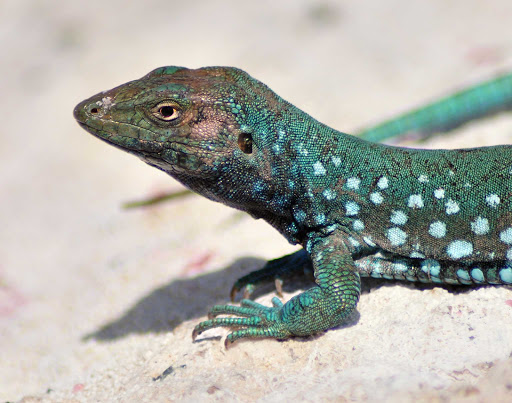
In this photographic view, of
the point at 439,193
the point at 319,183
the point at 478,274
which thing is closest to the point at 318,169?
the point at 319,183

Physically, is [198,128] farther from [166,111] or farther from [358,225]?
[358,225]

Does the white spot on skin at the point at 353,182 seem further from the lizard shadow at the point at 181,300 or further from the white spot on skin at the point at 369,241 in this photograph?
the lizard shadow at the point at 181,300

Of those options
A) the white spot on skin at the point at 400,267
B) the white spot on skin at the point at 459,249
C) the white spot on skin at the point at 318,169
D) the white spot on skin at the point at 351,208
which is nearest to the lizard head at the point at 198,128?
the white spot on skin at the point at 318,169

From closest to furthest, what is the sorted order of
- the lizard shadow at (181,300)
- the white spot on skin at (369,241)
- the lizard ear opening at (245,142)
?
the lizard ear opening at (245,142)
the white spot on skin at (369,241)
the lizard shadow at (181,300)

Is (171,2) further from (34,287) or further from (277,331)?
(277,331)

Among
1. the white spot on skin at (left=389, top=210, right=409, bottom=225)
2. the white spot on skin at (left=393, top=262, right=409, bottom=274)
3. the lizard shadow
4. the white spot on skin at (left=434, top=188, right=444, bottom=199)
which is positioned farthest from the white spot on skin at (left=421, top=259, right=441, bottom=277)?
the lizard shadow

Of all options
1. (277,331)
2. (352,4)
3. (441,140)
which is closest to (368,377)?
(277,331)
